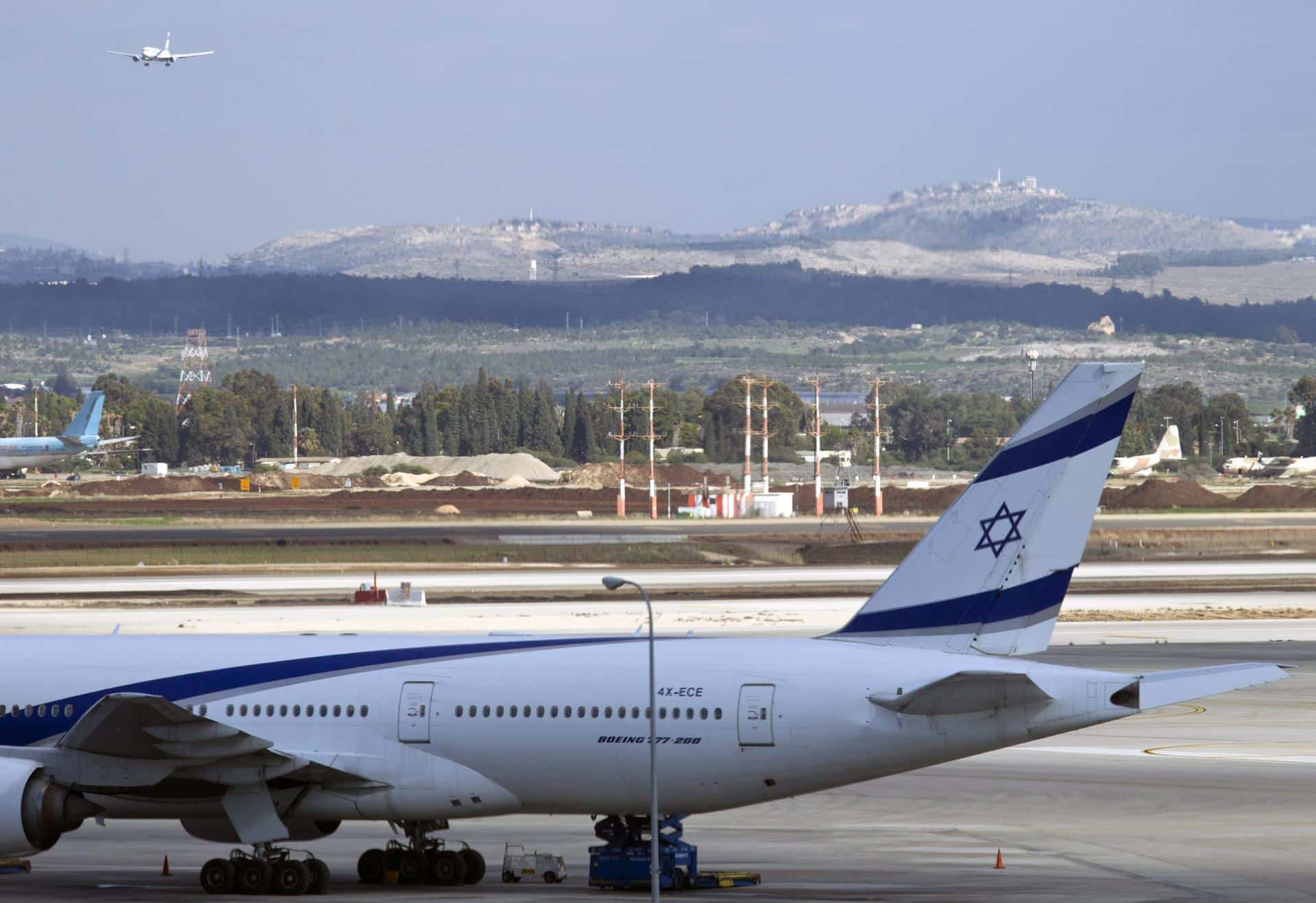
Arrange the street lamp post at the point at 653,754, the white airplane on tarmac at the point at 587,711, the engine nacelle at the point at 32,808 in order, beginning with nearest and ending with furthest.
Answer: the street lamp post at the point at 653,754
the white airplane on tarmac at the point at 587,711
the engine nacelle at the point at 32,808

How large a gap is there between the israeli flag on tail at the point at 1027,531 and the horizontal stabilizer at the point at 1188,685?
2.00m

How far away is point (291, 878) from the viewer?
93.2ft

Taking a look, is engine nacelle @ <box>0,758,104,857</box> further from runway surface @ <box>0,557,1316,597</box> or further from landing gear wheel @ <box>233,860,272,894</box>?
runway surface @ <box>0,557,1316,597</box>

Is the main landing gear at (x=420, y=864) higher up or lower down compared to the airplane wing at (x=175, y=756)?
lower down

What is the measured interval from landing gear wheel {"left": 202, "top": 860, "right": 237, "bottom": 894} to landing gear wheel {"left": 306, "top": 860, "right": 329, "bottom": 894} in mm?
1376

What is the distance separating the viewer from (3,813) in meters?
27.8

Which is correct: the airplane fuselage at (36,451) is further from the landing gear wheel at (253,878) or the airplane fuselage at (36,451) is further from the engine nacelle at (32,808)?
the landing gear wheel at (253,878)

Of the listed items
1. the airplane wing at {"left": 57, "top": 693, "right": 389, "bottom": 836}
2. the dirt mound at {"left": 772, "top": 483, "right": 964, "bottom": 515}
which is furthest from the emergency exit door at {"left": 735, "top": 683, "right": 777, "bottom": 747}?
the dirt mound at {"left": 772, "top": 483, "right": 964, "bottom": 515}

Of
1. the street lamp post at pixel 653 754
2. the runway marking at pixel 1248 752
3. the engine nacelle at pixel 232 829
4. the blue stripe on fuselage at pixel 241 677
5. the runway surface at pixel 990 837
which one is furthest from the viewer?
the runway marking at pixel 1248 752

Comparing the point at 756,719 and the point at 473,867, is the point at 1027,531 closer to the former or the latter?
the point at 756,719

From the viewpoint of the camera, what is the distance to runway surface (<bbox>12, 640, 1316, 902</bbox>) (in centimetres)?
2853

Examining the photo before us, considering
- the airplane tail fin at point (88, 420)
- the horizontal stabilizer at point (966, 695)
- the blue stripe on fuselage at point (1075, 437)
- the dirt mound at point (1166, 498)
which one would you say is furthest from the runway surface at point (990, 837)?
the airplane tail fin at point (88, 420)

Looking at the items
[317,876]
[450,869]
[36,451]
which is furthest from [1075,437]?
[36,451]

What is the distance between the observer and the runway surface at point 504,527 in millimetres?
117188
